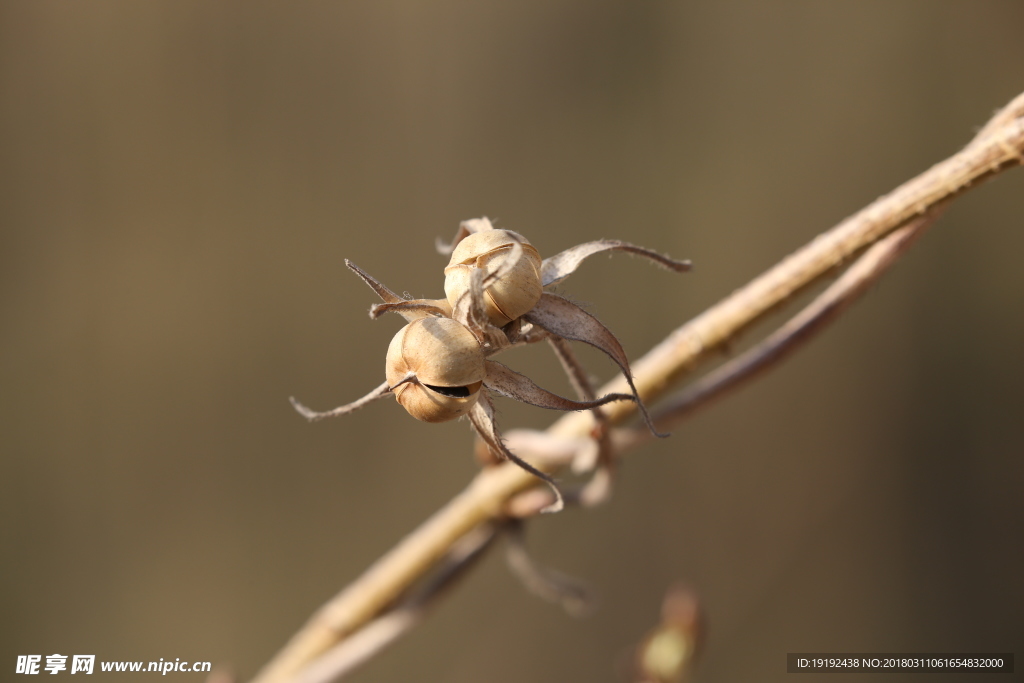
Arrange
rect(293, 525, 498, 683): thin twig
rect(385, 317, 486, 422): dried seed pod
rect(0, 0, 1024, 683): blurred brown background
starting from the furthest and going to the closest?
1. rect(0, 0, 1024, 683): blurred brown background
2. rect(293, 525, 498, 683): thin twig
3. rect(385, 317, 486, 422): dried seed pod

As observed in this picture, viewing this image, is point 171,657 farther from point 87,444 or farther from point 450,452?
point 450,452

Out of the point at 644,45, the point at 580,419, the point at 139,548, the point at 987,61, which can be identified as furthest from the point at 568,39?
the point at 139,548

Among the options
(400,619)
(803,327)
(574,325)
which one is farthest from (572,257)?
(400,619)

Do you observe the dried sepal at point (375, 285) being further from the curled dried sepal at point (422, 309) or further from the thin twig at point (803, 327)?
the thin twig at point (803, 327)

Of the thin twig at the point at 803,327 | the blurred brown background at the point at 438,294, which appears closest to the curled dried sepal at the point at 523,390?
the thin twig at the point at 803,327

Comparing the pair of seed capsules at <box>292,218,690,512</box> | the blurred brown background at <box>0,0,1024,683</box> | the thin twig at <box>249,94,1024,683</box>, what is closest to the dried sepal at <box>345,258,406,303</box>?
the pair of seed capsules at <box>292,218,690,512</box>

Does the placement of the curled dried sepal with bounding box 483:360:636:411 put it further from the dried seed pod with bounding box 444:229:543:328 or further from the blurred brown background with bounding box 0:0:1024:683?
the blurred brown background with bounding box 0:0:1024:683

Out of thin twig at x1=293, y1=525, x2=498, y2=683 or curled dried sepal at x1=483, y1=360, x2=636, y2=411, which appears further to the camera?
thin twig at x1=293, y1=525, x2=498, y2=683
